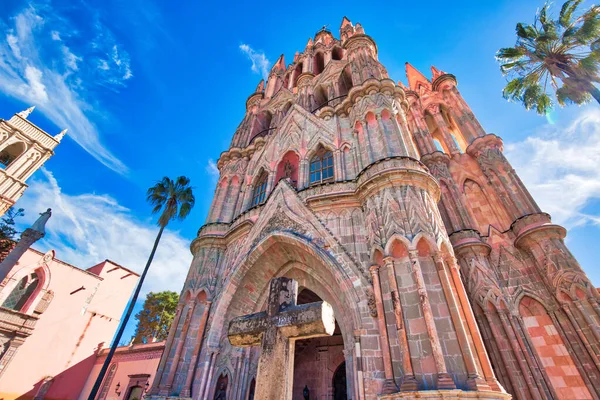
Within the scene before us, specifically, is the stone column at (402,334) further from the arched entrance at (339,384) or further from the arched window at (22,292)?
the arched window at (22,292)

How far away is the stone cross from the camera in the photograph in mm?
3889

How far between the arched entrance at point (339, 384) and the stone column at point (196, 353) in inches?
242

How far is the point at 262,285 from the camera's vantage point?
37.8 ft

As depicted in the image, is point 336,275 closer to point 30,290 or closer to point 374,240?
point 374,240

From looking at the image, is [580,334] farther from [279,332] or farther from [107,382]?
[107,382]

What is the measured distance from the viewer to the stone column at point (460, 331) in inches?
219

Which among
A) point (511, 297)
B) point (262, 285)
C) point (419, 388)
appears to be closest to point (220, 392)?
point (262, 285)

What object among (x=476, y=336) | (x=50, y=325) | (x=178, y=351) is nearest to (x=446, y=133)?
(x=476, y=336)

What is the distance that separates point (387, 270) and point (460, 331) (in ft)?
6.72

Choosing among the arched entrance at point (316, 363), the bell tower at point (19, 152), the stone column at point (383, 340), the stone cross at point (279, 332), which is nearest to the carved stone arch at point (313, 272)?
the stone column at point (383, 340)

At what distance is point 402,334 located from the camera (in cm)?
652

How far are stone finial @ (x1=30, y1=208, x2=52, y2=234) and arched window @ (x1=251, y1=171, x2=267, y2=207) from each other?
13.0m

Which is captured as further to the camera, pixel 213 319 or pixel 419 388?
pixel 213 319

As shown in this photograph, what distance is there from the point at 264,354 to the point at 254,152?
1454 centimetres
